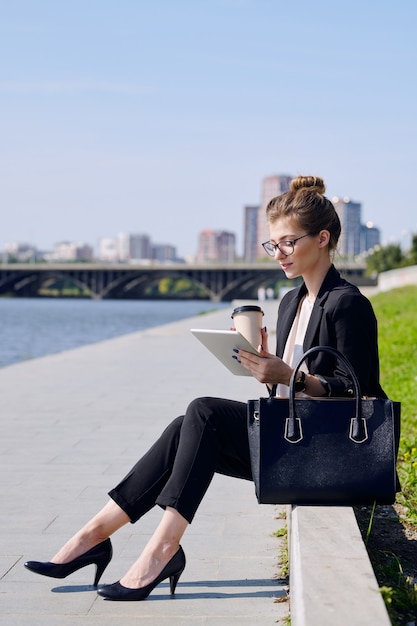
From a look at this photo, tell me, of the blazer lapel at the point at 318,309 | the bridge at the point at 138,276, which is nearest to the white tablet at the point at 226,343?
the blazer lapel at the point at 318,309

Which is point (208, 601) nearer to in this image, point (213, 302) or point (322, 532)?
point (322, 532)

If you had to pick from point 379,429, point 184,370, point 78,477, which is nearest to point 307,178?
point 379,429

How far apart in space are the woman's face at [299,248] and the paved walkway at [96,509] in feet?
3.70

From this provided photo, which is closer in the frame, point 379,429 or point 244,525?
point 379,429

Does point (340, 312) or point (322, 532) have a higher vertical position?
point (340, 312)

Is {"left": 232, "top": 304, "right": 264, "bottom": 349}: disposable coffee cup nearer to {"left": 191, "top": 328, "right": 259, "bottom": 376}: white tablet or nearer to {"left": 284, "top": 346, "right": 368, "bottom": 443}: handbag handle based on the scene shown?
{"left": 191, "top": 328, "right": 259, "bottom": 376}: white tablet

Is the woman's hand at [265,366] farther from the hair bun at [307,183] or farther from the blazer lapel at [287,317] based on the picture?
the hair bun at [307,183]

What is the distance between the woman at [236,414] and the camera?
314 centimetres

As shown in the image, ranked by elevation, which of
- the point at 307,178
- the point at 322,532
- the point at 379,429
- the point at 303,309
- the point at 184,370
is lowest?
the point at 184,370

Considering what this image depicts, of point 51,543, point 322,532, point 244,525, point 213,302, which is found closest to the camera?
point 322,532

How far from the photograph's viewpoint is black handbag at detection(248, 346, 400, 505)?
3.00 meters

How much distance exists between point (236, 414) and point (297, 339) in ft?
1.34

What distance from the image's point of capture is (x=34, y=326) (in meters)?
37.0

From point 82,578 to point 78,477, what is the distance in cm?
189
